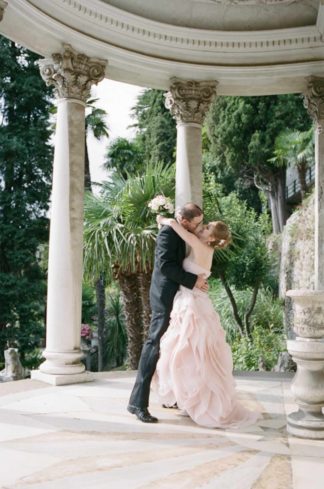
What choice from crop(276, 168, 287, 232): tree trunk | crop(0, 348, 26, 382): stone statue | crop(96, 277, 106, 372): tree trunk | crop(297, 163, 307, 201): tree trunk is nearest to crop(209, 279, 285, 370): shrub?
crop(96, 277, 106, 372): tree trunk

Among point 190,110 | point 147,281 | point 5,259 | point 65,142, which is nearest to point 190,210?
point 65,142

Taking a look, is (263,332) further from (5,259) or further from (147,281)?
(5,259)

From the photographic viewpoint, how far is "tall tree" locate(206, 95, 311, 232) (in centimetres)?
5900

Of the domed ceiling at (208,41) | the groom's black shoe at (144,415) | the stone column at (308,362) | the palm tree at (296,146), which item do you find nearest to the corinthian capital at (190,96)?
the domed ceiling at (208,41)

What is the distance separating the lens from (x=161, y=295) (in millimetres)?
12227

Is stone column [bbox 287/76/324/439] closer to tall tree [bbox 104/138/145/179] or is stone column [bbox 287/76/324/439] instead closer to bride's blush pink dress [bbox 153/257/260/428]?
bride's blush pink dress [bbox 153/257/260/428]

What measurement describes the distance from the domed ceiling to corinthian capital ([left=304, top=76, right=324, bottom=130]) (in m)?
0.32

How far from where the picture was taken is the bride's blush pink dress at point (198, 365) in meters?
11.7

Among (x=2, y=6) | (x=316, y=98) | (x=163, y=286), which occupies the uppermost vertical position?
(x=2, y=6)

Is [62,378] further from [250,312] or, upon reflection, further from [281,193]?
Answer: [281,193]

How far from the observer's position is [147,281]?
25062 mm

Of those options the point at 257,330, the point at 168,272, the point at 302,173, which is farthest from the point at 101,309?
the point at 168,272

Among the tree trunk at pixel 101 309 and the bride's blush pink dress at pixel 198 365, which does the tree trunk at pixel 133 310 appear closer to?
the bride's blush pink dress at pixel 198 365

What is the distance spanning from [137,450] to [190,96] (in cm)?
1512
